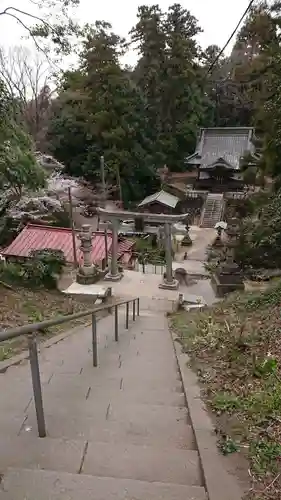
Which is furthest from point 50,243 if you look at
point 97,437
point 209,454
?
point 209,454

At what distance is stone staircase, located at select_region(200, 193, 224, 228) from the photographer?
84.6ft

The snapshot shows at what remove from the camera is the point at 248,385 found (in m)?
3.50

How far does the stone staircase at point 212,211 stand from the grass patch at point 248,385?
19.9 m

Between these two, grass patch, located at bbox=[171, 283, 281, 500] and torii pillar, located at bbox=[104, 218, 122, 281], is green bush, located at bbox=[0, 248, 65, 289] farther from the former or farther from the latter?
grass patch, located at bbox=[171, 283, 281, 500]

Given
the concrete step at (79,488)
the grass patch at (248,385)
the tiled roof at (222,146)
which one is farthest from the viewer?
the tiled roof at (222,146)

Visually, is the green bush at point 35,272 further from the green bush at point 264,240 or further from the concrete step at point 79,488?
the concrete step at point 79,488

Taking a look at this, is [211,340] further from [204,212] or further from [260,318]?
[204,212]

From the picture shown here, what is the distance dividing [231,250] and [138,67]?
66.7 feet

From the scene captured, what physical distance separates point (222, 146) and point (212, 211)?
707 centimetres

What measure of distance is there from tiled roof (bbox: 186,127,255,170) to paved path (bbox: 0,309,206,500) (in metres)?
25.8

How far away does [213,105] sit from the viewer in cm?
3659

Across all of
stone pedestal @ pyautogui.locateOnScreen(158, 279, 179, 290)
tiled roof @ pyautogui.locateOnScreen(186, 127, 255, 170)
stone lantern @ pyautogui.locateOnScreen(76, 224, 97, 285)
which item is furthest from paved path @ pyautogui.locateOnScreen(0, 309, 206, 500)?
tiled roof @ pyautogui.locateOnScreen(186, 127, 255, 170)

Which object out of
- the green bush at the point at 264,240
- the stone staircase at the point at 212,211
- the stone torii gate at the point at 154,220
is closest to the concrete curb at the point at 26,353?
the green bush at the point at 264,240

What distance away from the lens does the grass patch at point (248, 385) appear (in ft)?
8.09
